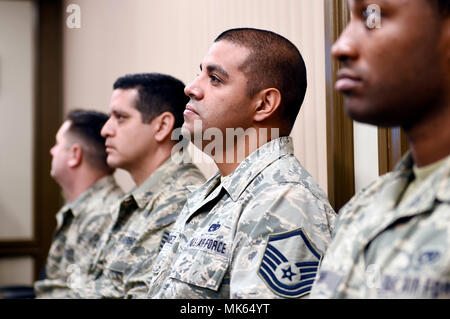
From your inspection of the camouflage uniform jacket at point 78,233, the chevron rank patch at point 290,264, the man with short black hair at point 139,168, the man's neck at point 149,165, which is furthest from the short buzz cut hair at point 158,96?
the chevron rank patch at point 290,264

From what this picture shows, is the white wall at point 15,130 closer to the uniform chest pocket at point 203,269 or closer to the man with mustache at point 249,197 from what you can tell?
the man with mustache at point 249,197

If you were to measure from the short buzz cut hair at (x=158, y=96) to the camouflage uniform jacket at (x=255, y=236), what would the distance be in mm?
787

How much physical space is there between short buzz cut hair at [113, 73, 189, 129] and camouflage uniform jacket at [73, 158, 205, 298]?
0.65 ft

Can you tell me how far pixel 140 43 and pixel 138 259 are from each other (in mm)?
1449

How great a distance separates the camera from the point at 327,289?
2.88ft

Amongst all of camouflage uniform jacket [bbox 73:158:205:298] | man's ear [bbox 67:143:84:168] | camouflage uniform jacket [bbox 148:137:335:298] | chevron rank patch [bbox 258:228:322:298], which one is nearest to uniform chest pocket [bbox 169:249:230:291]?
camouflage uniform jacket [bbox 148:137:335:298]

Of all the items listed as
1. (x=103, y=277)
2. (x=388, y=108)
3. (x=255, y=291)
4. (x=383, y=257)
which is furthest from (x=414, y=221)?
(x=103, y=277)

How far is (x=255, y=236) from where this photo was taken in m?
1.24

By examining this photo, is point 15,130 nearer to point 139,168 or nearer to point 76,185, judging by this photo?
point 76,185

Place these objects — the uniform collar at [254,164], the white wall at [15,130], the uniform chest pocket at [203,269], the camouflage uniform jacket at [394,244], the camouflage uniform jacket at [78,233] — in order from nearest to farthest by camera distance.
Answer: the camouflage uniform jacket at [394,244] → the uniform chest pocket at [203,269] → the uniform collar at [254,164] → the camouflage uniform jacket at [78,233] → the white wall at [15,130]

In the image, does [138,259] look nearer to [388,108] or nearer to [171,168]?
[171,168]

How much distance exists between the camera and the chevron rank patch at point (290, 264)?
1183mm

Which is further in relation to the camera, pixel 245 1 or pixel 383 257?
pixel 245 1

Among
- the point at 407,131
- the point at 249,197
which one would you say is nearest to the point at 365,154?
the point at 249,197
